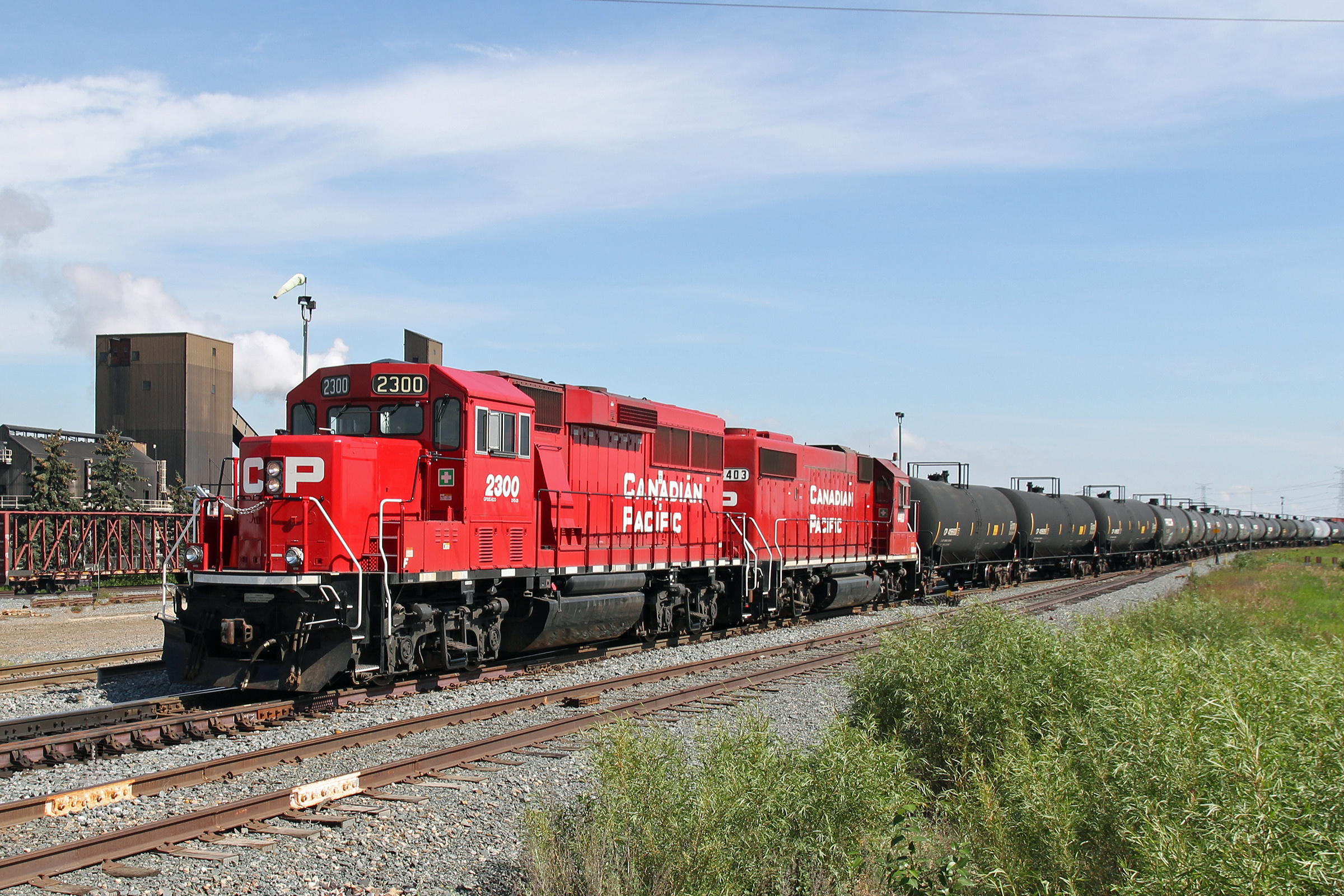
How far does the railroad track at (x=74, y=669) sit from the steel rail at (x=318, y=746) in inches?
182

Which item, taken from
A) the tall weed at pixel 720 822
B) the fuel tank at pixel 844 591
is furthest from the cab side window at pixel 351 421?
the fuel tank at pixel 844 591

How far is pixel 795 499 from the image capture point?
2133 cm

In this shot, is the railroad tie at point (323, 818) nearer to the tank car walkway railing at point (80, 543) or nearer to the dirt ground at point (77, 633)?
the dirt ground at point (77, 633)

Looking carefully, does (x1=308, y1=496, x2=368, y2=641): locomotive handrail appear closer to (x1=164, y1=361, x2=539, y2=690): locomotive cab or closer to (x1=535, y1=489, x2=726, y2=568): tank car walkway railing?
(x1=164, y1=361, x2=539, y2=690): locomotive cab

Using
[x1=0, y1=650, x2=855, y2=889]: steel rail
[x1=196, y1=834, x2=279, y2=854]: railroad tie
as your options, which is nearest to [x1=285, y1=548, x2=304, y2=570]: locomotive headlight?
[x1=0, y1=650, x2=855, y2=889]: steel rail

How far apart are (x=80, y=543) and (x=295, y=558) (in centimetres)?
2582

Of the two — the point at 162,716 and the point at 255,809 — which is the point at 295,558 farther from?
the point at 255,809

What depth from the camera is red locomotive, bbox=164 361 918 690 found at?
1091cm

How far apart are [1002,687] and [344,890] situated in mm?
5485

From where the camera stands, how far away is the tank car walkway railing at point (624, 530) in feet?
45.8

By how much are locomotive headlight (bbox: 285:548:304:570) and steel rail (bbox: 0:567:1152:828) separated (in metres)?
1.92

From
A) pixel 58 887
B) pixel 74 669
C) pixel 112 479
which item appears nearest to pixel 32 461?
pixel 112 479

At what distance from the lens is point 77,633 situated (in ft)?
Answer: 64.7

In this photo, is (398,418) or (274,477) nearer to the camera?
(274,477)
